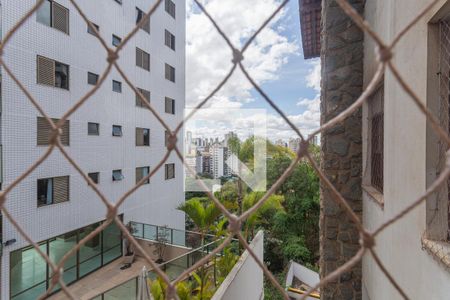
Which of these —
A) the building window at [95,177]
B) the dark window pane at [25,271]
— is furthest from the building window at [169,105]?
the dark window pane at [25,271]

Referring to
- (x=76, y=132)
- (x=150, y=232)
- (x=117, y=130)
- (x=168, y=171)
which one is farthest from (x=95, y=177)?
(x=168, y=171)

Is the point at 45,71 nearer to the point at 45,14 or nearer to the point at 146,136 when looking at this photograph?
the point at 45,14

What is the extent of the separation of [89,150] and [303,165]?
25.0 feet

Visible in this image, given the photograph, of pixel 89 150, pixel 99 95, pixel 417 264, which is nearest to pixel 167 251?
pixel 89 150

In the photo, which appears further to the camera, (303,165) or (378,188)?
(303,165)

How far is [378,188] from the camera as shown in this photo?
7.39 feet

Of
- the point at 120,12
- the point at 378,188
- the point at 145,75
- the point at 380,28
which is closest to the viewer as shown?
the point at 380,28

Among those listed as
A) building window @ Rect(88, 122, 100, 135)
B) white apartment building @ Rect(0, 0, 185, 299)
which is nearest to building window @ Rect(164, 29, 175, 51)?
white apartment building @ Rect(0, 0, 185, 299)

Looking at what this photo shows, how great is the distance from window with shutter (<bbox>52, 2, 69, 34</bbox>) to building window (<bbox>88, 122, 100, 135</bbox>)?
243 cm

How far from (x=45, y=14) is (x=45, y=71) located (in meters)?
1.32

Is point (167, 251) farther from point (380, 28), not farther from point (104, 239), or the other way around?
point (380, 28)

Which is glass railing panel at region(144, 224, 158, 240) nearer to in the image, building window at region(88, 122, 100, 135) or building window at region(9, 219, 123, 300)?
building window at region(9, 219, 123, 300)

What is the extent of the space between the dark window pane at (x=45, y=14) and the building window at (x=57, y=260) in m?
4.99

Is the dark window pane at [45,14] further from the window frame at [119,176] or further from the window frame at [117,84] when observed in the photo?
the window frame at [119,176]
